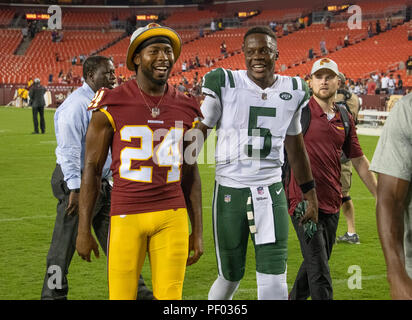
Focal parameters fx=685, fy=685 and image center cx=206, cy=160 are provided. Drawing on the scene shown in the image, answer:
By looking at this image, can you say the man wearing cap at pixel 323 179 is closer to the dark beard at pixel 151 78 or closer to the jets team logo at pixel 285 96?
the jets team logo at pixel 285 96

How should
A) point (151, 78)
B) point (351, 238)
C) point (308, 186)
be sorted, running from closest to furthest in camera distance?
point (151, 78), point (308, 186), point (351, 238)

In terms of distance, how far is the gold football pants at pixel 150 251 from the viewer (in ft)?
11.5

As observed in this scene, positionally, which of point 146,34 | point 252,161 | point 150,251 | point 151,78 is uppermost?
point 146,34

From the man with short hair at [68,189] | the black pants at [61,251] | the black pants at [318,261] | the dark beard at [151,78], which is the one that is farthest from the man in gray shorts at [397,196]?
→ the black pants at [61,251]

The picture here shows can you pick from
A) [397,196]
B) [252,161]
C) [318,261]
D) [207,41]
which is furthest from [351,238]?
[207,41]

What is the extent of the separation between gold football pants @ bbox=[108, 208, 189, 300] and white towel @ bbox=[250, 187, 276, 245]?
73cm

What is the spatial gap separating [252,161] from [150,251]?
3.19 feet

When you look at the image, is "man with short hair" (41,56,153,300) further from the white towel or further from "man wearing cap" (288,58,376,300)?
"man wearing cap" (288,58,376,300)

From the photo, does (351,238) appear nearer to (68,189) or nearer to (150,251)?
(68,189)

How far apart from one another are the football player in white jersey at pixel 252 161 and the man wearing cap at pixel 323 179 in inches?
20.3

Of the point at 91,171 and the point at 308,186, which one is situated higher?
the point at 91,171

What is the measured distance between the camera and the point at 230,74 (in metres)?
4.25

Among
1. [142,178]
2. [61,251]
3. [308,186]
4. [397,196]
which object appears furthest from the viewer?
[61,251]

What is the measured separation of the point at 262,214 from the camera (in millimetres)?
4215
